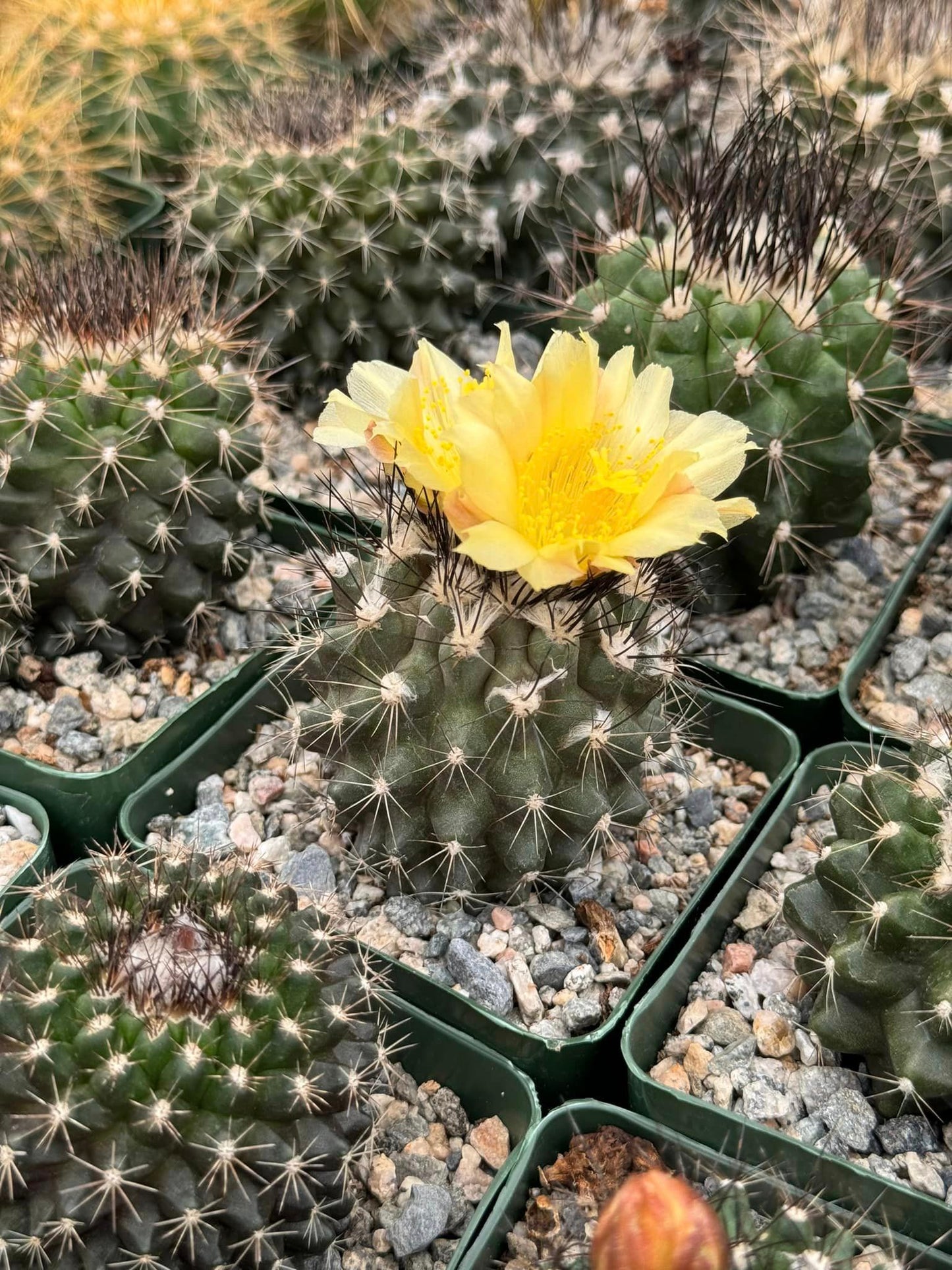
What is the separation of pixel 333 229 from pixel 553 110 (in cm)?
56

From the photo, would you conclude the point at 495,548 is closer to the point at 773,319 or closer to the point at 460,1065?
the point at 460,1065

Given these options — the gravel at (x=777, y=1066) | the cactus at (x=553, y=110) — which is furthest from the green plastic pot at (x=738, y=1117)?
the cactus at (x=553, y=110)

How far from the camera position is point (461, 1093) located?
1.54 meters

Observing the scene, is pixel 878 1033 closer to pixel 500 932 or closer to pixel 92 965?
pixel 500 932

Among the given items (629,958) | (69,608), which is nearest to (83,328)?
(69,608)

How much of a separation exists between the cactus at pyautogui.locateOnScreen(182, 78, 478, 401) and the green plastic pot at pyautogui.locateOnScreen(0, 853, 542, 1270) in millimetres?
1262

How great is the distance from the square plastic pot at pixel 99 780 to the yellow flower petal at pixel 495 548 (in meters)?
0.51

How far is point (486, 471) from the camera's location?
4.23ft

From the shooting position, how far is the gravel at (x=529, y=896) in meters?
1.60

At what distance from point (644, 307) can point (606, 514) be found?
0.66 m

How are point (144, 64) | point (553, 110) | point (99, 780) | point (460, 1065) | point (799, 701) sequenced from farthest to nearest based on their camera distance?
point (144, 64) → point (553, 110) → point (799, 701) → point (99, 780) → point (460, 1065)

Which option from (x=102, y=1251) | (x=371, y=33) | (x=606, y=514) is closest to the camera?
(x=102, y=1251)

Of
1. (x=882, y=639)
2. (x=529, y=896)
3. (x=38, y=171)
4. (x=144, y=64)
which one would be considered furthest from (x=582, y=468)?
(x=144, y=64)

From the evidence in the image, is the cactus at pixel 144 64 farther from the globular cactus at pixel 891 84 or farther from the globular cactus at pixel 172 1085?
the globular cactus at pixel 172 1085
